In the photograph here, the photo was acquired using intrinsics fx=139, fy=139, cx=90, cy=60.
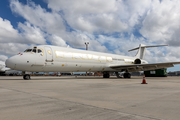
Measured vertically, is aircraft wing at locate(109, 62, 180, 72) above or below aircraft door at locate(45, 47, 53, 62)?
below

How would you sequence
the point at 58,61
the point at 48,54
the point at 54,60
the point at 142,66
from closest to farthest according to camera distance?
1. the point at 48,54
2. the point at 54,60
3. the point at 58,61
4. the point at 142,66

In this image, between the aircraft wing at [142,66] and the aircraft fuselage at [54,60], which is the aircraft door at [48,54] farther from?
the aircraft wing at [142,66]

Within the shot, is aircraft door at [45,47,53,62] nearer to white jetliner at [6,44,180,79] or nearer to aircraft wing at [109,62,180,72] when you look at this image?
white jetliner at [6,44,180,79]

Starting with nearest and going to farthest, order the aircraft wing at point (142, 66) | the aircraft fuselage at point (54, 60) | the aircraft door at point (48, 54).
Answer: the aircraft fuselage at point (54, 60) → the aircraft door at point (48, 54) → the aircraft wing at point (142, 66)

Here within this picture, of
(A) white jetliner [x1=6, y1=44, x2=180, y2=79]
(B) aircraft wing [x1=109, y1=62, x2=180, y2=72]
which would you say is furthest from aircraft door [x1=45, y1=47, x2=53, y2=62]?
(B) aircraft wing [x1=109, y1=62, x2=180, y2=72]

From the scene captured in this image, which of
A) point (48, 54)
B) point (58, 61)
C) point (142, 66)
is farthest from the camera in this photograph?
point (142, 66)

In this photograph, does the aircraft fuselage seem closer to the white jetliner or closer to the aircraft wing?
the white jetliner

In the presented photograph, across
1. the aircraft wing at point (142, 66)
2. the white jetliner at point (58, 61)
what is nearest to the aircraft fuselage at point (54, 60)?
the white jetliner at point (58, 61)

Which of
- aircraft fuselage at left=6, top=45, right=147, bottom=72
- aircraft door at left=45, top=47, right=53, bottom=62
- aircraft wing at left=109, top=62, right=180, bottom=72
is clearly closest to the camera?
aircraft fuselage at left=6, top=45, right=147, bottom=72

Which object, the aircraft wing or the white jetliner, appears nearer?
the white jetliner

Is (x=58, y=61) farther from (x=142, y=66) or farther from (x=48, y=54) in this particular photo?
(x=142, y=66)

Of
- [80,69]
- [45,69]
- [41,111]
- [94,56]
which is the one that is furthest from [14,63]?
[41,111]

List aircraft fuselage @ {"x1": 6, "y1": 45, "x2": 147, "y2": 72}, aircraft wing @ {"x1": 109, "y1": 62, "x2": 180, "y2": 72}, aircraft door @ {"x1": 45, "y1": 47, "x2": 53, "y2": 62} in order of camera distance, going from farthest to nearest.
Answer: aircraft wing @ {"x1": 109, "y1": 62, "x2": 180, "y2": 72}
aircraft door @ {"x1": 45, "y1": 47, "x2": 53, "y2": 62}
aircraft fuselage @ {"x1": 6, "y1": 45, "x2": 147, "y2": 72}

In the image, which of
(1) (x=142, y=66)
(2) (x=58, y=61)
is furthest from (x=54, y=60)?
(1) (x=142, y=66)
